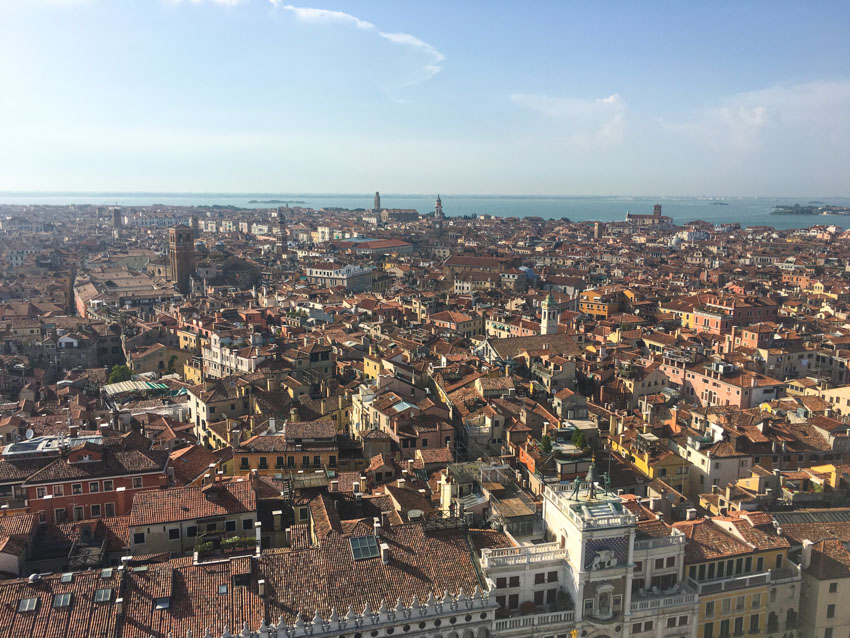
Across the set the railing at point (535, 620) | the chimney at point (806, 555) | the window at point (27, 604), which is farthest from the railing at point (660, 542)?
the window at point (27, 604)

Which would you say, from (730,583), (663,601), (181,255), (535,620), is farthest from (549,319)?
(181,255)

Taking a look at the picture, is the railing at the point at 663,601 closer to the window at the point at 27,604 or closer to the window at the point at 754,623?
the window at the point at 754,623

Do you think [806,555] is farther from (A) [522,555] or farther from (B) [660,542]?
(A) [522,555]

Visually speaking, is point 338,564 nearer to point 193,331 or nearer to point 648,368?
point 648,368

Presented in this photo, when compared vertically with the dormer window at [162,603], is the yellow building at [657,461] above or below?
below

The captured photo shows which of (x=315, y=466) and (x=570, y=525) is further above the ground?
(x=570, y=525)

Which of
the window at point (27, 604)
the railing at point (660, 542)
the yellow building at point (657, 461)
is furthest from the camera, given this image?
the yellow building at point (657, 461)

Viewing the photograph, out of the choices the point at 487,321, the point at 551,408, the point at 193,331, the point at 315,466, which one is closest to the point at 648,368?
the point at 551,408
